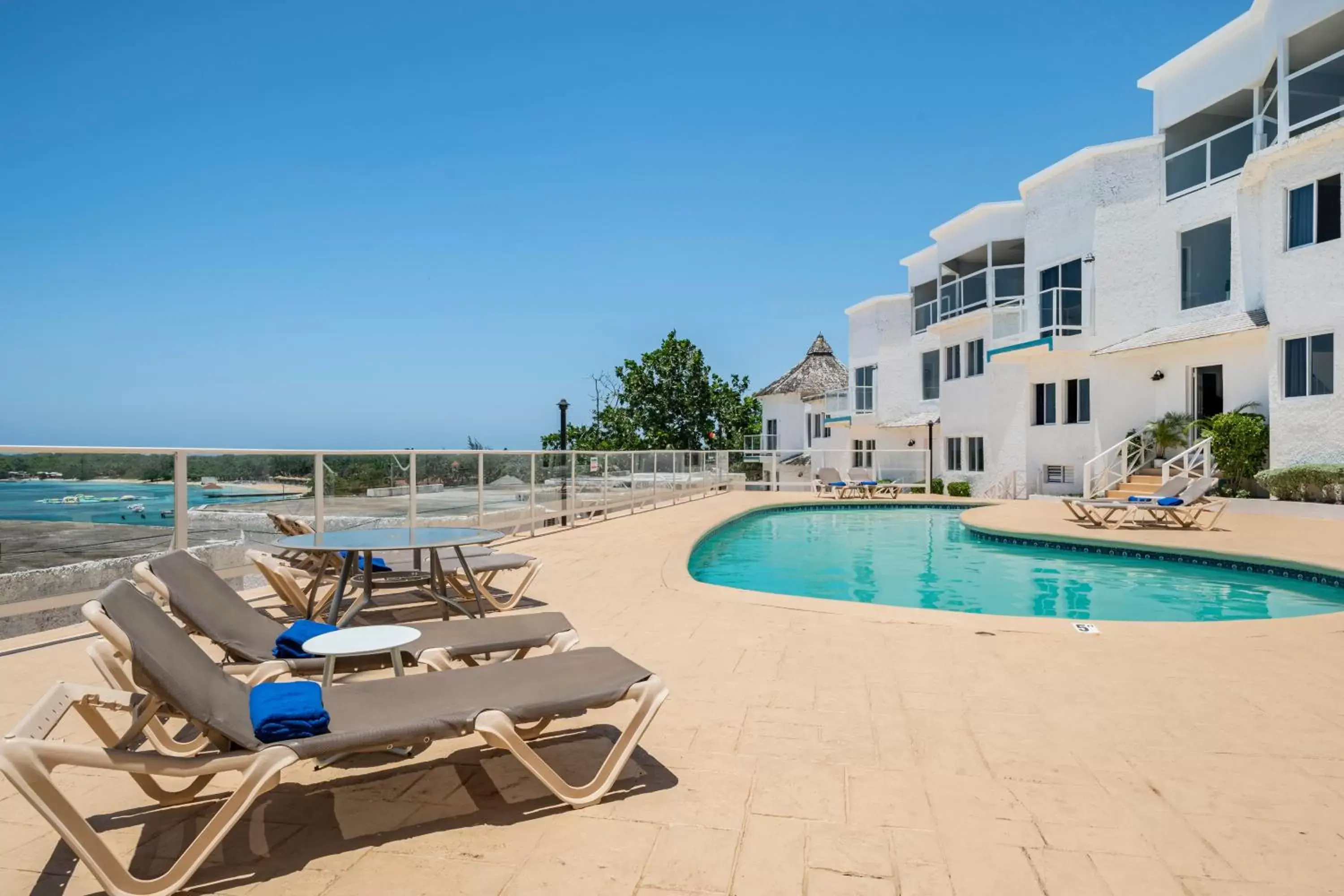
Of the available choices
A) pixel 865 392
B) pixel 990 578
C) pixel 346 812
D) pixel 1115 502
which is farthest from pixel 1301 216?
pixel 346 812

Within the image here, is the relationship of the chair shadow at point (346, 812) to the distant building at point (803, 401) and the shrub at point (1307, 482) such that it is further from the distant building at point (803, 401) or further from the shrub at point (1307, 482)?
the distant building at point (803, 401)

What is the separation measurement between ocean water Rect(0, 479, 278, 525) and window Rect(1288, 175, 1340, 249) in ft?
58.0

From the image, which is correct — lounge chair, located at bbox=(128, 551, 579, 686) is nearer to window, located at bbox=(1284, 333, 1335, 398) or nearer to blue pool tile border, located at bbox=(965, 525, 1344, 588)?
blue pool tile border, located at bbox=(965, 525, 1344, 588)

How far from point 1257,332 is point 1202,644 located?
43.5ft

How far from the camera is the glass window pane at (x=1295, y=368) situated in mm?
14172

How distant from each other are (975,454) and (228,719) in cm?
2373

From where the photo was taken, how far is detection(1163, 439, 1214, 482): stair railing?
612 inches

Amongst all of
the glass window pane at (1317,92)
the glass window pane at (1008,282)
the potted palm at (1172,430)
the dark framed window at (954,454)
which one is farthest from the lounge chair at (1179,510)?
the glass window pane at (1008,282)

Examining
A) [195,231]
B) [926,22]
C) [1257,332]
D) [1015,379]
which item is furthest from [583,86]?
[195,231]

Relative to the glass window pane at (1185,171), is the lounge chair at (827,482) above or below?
below

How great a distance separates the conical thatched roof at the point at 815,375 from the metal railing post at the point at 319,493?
102ft

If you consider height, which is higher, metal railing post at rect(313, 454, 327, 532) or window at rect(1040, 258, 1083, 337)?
window at rect(1040, 258, 1083, 337)

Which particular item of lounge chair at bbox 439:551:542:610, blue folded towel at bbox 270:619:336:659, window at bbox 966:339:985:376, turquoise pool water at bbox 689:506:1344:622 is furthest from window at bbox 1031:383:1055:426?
blue folded towel at bbox 270:619:336:659

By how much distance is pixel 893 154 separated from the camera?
89.4 ft
